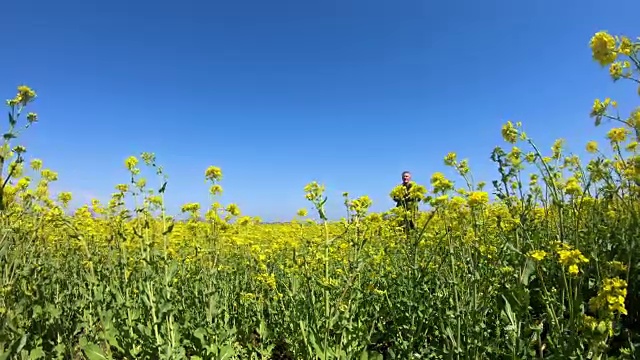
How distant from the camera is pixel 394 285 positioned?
3979 mm

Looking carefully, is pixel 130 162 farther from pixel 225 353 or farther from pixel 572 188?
pixel 572 188

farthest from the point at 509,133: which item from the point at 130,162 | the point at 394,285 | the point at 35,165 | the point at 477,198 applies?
the point at 35,165

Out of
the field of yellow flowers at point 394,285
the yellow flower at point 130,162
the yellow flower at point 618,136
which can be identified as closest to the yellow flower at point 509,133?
the field of yellow flowers at point 394,285

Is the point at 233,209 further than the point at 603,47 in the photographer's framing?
Yes

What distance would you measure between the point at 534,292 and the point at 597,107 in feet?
5.76

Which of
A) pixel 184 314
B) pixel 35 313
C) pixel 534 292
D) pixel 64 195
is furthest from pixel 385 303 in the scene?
pixel 64 195

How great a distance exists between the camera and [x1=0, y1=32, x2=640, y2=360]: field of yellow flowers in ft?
7.29

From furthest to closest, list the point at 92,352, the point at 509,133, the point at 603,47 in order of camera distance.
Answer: the point at 509,133 → the point at 92,352 → the point at 603,47

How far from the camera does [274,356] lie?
3879mm

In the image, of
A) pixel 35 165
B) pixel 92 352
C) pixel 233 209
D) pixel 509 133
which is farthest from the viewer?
pixel 35 165

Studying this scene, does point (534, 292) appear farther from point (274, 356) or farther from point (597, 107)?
point (274, 356)

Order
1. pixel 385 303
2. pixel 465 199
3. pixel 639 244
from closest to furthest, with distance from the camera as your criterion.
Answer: pixel 639 244 → pixel 465 199 → pixel 385 303

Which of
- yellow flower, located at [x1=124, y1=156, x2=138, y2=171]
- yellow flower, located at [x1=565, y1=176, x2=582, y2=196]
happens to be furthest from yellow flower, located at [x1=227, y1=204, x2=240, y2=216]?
yellow flower, located at [x1=565, y1=176, x2=582, y2=196]

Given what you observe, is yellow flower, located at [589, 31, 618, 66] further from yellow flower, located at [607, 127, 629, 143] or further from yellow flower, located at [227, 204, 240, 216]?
yellow flower, located at [227, 204, 240, 216]
